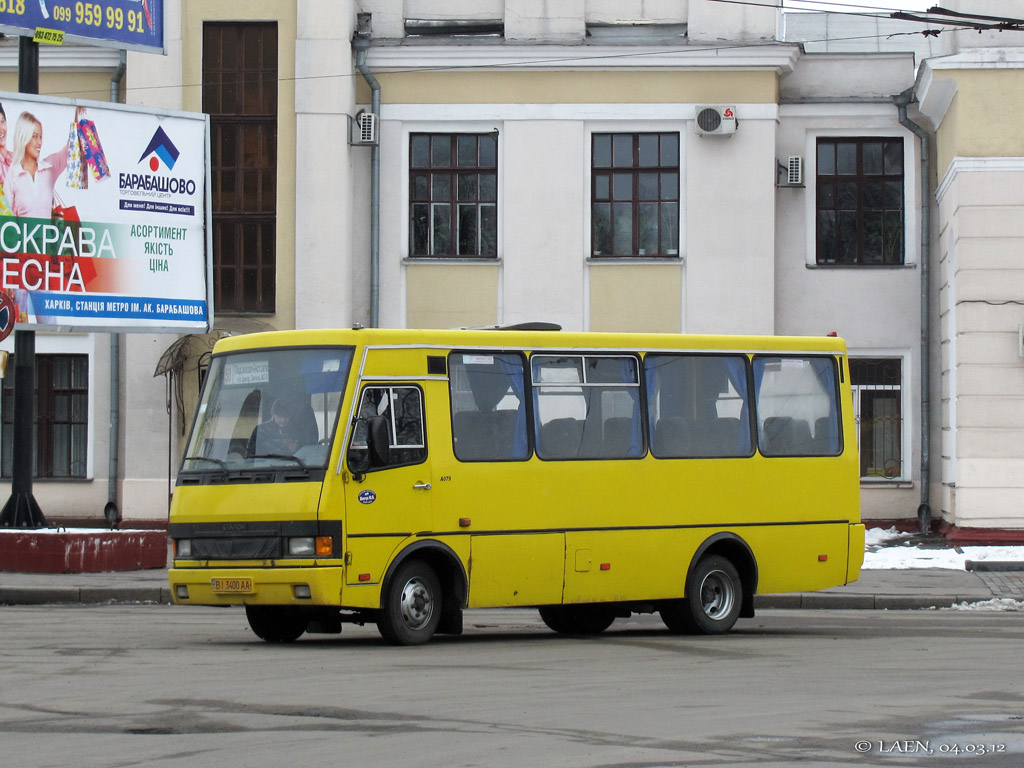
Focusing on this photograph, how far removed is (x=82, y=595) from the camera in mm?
18688

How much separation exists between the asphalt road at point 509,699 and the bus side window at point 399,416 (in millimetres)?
1546

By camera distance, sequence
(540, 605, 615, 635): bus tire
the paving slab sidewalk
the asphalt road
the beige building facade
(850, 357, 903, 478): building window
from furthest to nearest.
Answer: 1. (850, 357, 903, 478): building window
2. the beige building facade
3. the paving slab sidewalk
4. (540, 605, 615, 635): bus tire
5. the asphalt road

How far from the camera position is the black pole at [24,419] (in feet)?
68.9

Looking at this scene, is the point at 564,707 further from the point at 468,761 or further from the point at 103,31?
the point at 103,31

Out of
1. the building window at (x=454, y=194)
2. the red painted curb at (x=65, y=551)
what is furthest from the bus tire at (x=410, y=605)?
the building window at (x=454, y=194)

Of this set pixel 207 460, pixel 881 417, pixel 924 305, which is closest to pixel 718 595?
pixel 207 460

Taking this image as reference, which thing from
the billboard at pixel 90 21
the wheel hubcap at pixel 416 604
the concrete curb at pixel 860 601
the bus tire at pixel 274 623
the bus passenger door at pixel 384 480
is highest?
the billboard at pixel 90 21

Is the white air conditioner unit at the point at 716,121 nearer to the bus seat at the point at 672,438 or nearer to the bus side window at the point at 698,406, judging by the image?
the bus side window at the point at 698,406

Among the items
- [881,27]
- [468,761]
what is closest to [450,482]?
[468,761]

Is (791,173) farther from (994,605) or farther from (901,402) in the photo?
(994,605)

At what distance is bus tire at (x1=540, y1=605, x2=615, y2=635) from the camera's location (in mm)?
15320

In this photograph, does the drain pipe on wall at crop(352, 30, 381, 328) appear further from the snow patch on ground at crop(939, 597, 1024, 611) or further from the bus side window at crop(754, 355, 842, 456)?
the bus side window at crop(754, 355, 842, 456)

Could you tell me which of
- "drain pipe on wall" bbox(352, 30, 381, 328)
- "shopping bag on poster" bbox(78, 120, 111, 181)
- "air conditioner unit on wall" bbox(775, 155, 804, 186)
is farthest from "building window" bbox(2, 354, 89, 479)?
"air conditioner unit on wall" bbox(775, 155, 804, 186)

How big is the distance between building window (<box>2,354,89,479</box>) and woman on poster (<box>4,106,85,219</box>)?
7.36 meters
